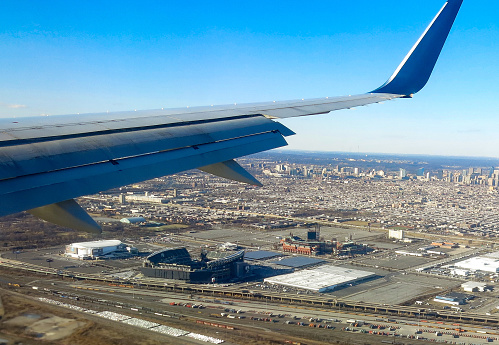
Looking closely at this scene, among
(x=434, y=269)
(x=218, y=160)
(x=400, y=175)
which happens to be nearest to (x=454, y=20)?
(x=218, y=160)

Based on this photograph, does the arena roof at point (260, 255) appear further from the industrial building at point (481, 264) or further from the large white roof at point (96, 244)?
the industrial building at point (481, 264)

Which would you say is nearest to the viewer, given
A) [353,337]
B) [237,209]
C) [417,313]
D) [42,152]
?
[42,152]

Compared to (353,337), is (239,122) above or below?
above

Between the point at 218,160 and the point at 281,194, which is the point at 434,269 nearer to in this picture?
the point at 218,160

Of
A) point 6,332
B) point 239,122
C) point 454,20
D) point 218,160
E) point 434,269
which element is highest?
point 454,20

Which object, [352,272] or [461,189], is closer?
[352,272]

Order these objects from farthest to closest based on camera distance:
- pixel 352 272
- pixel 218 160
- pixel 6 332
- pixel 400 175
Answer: pixel 400 175
pixel 352 272
pixel 6 332
pixel 218 160

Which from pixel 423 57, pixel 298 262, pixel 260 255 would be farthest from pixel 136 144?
pixel 260 255
